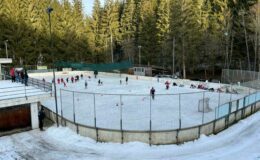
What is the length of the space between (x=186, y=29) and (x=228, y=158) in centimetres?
4369

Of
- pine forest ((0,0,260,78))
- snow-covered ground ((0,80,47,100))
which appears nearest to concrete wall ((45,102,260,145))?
snow-covered ground ((0,80,47,100))

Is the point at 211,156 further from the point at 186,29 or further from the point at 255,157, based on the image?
the point at 186,29

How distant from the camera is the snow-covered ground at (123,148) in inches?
669

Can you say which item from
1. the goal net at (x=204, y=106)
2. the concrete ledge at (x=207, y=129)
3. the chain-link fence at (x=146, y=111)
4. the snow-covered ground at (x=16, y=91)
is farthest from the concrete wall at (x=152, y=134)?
the snow-covered ground at (x=16, y=91)

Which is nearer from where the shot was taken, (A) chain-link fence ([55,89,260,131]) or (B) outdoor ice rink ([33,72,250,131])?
(A) chain-link fence ([55,89,260,131])

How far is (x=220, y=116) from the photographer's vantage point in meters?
21.2

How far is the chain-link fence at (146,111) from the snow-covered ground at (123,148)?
1444 mm

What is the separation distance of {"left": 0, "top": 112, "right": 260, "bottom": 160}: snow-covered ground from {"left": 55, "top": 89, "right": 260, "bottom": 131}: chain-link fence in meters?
1.44

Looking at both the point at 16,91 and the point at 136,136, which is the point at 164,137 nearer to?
the point at 136,136

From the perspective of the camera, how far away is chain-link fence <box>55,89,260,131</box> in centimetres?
2114

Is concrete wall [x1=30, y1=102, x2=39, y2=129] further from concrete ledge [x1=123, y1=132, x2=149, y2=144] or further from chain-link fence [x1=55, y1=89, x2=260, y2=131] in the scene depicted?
concrete ledge [x1=123, y1=132, x2=149, y2=144]

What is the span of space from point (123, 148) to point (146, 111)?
25.9 feet

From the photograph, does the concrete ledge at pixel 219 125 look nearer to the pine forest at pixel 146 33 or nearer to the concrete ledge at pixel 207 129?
the concrete ledge at pixel 207 129

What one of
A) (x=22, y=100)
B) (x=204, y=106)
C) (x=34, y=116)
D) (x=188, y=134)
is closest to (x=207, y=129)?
(x=188, y=134)
